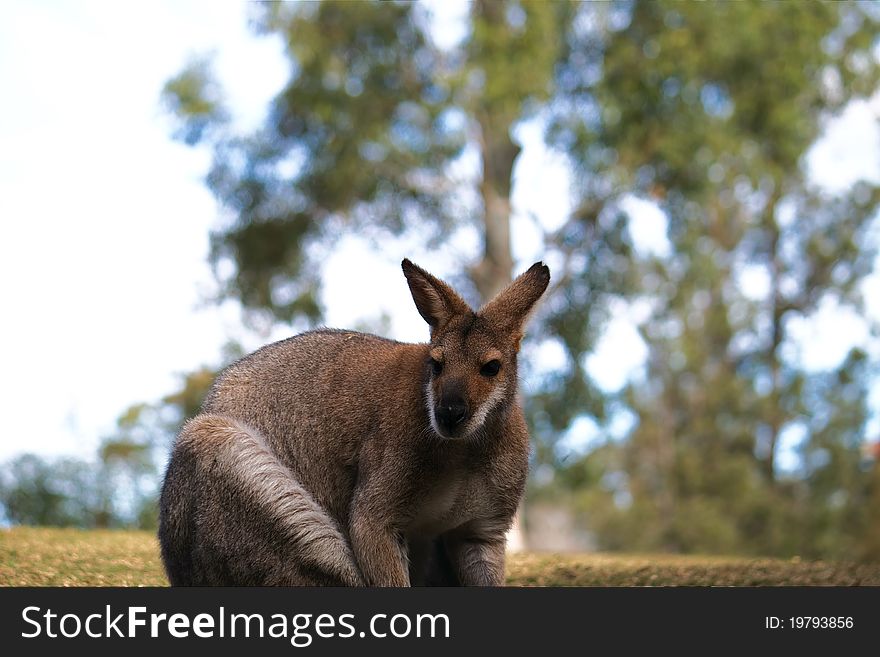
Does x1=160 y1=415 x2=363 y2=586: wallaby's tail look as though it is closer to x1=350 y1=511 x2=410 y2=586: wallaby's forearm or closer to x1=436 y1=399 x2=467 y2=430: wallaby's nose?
x1=350 y1=511 x2=410 y2=586: wallaby's forearm

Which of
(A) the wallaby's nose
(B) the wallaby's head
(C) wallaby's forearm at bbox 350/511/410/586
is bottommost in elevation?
(C) wallaby's forearm at bbox 350/511/410/586

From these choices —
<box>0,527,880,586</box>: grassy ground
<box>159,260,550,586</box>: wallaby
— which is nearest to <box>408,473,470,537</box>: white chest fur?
<box>159,260,550,586</box>: wallaby

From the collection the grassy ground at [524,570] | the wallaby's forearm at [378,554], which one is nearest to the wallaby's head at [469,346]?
the wallaby's forearm at [378,554]

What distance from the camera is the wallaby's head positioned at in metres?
4.60

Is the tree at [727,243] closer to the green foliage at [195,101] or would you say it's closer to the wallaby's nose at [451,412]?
the green foliage at [195,101]

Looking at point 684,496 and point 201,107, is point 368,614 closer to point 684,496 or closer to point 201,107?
point 201,107

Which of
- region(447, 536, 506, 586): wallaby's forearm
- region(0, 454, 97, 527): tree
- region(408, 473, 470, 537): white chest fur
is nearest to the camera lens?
region(408, 473, 470, 537): white chest fur

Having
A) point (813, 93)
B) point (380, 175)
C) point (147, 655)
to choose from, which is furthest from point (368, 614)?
point (813, 93)

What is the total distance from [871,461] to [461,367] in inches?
1058

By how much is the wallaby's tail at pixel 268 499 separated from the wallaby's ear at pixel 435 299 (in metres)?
1.00

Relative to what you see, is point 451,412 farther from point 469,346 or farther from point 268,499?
point 268,499

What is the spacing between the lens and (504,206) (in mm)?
18828

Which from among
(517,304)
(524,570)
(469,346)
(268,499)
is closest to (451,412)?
(469,346)

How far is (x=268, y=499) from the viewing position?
15.5ft
